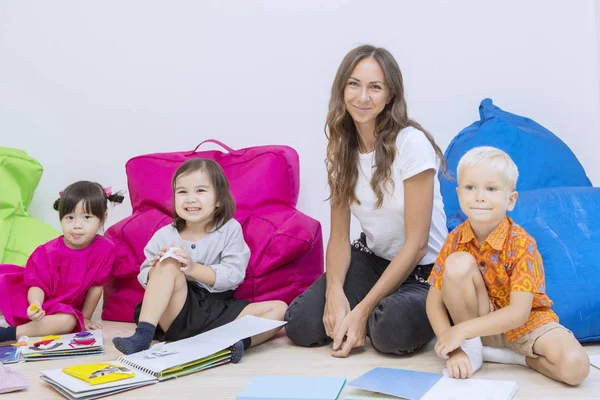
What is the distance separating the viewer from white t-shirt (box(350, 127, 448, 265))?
→ 171cm

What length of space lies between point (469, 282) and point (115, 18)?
1791 millimetres

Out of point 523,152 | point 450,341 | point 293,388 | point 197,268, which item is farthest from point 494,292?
point 197,268

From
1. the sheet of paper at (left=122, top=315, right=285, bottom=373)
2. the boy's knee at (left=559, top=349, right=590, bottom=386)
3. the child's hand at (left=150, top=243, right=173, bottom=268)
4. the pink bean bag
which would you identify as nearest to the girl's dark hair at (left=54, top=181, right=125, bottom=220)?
the pink bean bag

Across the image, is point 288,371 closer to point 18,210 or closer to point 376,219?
point 376,219

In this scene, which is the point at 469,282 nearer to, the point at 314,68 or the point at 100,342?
the point at 100,342

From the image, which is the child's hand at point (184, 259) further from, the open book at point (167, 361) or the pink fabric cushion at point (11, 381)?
the pink fabric cushion at point (11, 381)

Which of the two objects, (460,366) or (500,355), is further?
(500,355)

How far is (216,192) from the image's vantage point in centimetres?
197

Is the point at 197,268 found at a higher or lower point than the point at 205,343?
higher

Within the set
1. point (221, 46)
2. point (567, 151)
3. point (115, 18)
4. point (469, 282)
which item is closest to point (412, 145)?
point (469, 282)

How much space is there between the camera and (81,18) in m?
2.58

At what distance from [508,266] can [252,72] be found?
1.35 meters

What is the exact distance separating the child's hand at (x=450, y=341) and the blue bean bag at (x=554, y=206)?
0.36m

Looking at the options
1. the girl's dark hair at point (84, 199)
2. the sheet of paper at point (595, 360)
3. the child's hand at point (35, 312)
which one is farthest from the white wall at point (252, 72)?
the sheet of paper at point (595, 360)
